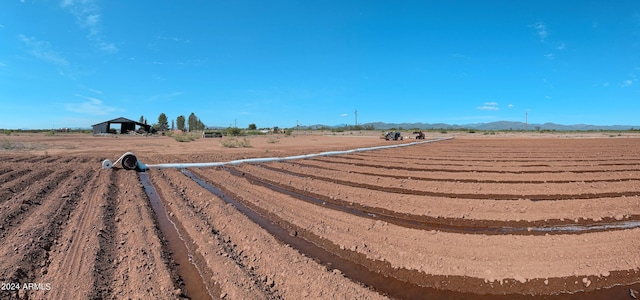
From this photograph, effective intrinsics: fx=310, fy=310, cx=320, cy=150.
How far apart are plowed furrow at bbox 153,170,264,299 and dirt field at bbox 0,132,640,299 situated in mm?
19

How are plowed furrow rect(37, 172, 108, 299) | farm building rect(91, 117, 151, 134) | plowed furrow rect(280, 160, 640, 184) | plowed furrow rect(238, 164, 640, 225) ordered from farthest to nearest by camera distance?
1. farm building rect(91, 117, 151, 134)
2. plowed furrow rect(280, 160, 640, 184)
3. plowed furrow rect(238, 164, 640, 225)
4. plowed furrow rect(37, 172, 108, 299)

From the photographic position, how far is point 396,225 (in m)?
4.74

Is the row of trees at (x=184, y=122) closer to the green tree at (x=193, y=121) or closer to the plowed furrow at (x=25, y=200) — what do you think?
the green tree at (x=193, y=121)

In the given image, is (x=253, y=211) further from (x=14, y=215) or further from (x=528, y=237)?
(x=528, y=237)

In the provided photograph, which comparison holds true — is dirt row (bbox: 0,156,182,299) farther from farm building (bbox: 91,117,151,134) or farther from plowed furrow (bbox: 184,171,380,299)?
farm building (bbox: 91,117,151,134)

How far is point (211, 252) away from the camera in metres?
3.68

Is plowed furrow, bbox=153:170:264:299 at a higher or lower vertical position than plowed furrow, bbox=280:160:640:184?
lower

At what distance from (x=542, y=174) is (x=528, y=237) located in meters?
6.11

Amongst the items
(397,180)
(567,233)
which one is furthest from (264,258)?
(397,180)

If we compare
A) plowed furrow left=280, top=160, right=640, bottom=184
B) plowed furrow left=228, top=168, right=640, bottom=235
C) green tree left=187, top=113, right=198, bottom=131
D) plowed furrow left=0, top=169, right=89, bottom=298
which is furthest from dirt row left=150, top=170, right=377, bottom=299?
green tree left=187, top=113, right=198, bottom=131

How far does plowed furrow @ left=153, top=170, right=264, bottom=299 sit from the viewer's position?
289 centimetres

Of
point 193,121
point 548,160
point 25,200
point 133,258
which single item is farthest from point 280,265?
point 193,121

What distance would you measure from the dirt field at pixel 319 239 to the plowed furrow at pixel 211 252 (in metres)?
0.02

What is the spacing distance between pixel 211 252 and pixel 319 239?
4.60 feet
